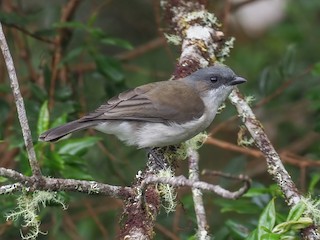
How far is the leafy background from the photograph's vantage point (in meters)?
4.03

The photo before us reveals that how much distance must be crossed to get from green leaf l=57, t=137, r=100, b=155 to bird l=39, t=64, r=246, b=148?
97mm

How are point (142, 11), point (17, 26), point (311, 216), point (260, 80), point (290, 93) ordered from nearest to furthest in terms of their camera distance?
1. point (311, 216)
2. point (17, 26)
3. point (260, 80)
4. point (290, 93)
5. point (142, 11)

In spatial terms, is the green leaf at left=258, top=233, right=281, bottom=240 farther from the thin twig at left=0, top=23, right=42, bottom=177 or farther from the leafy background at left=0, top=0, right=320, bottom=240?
the thin twig at left=0, top=23, right=42, bottom=177

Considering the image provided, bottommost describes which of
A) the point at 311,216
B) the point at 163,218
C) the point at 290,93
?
the point at 311,216

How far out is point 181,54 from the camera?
405 cm

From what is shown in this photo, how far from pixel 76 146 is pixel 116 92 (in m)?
0.93

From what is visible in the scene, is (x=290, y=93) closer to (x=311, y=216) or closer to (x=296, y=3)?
(x=296, y=3)

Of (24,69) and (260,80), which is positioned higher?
(24,69)

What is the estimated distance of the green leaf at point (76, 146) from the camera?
3.97 m

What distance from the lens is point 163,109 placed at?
4012 mm

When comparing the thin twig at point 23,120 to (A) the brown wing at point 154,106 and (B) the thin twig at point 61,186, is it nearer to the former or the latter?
(B) the thin twig at point 61,186

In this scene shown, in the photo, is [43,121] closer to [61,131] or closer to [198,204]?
[61,131]

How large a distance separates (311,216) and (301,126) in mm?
3208

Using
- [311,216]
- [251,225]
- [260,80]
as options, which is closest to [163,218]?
[251,225]
